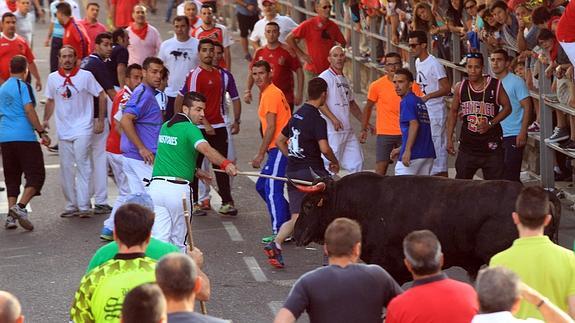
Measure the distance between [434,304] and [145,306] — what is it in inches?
63.0

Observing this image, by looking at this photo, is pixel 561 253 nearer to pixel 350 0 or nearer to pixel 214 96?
pixel 214 96

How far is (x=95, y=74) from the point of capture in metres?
15.9

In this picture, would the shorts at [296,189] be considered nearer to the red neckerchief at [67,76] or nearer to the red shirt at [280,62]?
the red neckerchief at [67,76]

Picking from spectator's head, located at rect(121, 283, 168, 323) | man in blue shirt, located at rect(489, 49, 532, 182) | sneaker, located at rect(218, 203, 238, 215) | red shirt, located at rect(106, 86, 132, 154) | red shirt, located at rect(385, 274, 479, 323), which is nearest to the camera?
spectator's head, located at rect(121, 283, 168, 323)

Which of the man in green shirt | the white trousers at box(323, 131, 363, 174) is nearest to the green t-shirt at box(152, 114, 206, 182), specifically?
the man in green shirt

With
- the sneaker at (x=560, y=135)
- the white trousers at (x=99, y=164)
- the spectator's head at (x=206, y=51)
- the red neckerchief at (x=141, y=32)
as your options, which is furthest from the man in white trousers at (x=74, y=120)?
the sneaker at (x=560, y=135)

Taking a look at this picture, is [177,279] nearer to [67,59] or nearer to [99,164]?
[67,59]

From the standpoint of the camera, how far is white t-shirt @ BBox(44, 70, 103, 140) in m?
15.3

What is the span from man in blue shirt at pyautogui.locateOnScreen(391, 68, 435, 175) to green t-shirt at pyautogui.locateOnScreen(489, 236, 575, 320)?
5920mm

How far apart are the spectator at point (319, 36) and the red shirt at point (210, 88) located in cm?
420

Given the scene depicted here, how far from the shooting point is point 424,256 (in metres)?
7.09

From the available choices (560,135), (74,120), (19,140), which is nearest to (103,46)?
(74,120)

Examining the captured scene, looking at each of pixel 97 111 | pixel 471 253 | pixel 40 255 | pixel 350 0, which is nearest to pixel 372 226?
pixel 471 253

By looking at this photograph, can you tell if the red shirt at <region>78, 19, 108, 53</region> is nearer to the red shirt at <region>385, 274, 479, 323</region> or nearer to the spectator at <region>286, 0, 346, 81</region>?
the spectator at <region>286, 0, 346, 81</region>
